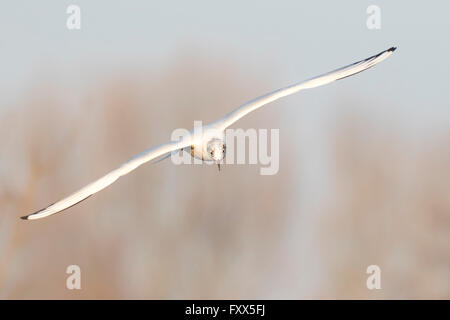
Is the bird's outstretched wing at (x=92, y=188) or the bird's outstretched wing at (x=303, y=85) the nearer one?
the bird's outstretched wing at (x=92, y=188)

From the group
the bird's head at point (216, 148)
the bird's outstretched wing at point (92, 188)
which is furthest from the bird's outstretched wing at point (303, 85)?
the bird's outstretched wing at point (92, 188)

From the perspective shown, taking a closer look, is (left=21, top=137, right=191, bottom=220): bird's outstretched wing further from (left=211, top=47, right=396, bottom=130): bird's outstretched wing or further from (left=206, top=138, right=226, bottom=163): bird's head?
(left=211, top=47, right=396, bottom=130): bird's outstretched wing

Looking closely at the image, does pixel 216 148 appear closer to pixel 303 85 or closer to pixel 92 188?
pixel 303 85

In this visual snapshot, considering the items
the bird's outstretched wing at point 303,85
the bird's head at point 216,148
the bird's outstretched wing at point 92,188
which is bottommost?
the bird's outstretched wing at point 92,188

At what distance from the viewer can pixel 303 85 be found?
13781mm

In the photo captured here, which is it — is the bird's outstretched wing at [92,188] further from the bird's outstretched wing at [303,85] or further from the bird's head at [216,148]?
the bird's outstretched wing at [303,85]

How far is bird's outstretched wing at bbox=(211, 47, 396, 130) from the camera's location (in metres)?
13.8

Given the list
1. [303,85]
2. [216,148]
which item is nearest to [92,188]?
[216,148]

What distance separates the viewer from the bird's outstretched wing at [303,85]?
13.8m

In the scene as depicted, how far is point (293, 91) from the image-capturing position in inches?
543

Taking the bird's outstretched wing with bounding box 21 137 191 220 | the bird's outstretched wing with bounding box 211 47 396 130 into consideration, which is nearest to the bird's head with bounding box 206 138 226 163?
the bird's outstretched wing with bounding box 211 47 396 130

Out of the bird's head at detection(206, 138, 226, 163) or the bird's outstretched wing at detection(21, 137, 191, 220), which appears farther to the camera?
the bird's head at detection(206, 138, 226, 163)
